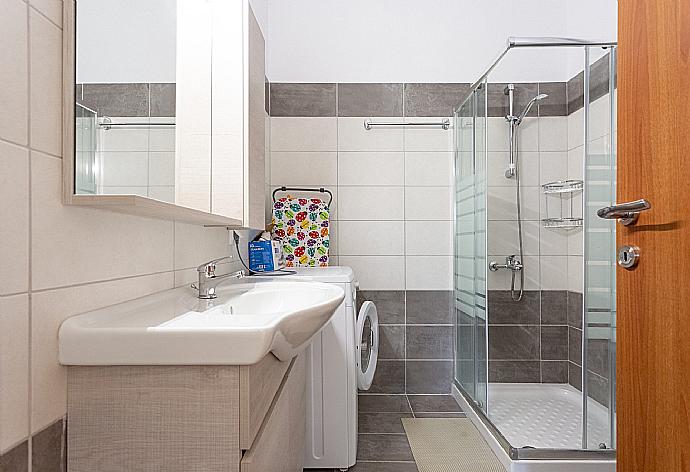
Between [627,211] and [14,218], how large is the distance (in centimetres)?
129

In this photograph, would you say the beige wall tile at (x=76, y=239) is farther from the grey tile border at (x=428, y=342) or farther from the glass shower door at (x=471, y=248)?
the grey tile border at (x=428, y=342)

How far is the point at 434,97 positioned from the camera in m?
3.92

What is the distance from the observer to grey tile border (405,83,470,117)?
391cm

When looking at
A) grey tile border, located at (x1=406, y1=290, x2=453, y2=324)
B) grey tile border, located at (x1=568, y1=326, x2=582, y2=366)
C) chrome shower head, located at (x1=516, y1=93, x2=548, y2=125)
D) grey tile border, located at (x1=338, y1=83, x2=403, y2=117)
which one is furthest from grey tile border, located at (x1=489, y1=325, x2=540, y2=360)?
grey tile border, located at (x1=338, y1=83, x2=403, y2=117)

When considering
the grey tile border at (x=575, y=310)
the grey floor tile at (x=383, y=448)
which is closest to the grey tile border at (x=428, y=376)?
the grey floor tile at (x=383, y=448)

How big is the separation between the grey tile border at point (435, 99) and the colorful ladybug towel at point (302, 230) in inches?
32.7

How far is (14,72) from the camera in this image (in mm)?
1088

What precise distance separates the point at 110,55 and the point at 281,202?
91.0 inches

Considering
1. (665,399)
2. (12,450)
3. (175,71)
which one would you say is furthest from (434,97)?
(12,450)

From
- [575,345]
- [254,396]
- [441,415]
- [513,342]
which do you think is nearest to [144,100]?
[254,396]

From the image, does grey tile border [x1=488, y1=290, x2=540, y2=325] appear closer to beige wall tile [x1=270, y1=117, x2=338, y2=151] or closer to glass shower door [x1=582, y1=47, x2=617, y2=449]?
glass shower door [x1=582, y1=47, x2=617, y2=449]

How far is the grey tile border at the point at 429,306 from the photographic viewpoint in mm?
3924

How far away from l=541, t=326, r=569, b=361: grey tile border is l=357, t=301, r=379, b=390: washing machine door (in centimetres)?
90

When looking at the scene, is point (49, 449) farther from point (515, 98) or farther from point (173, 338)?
point (515, 98)
